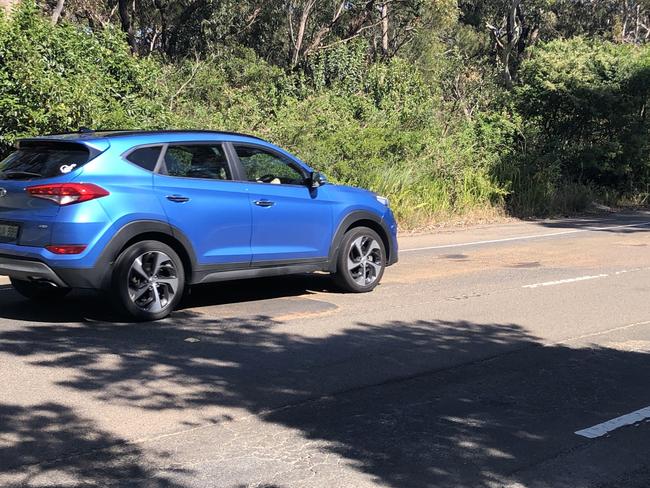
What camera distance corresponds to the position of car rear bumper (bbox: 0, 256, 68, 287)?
23.3 ft

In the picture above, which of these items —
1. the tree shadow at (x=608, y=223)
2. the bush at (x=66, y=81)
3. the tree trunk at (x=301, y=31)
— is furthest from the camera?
the tree trunk at (x=301, y=31)

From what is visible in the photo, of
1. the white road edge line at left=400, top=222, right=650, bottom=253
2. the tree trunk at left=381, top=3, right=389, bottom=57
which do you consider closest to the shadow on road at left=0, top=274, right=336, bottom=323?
the white road edge line at left=400, top=222, right=650, bottom=253

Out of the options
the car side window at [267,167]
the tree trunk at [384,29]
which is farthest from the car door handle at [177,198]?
the tree trunk at [384,29]

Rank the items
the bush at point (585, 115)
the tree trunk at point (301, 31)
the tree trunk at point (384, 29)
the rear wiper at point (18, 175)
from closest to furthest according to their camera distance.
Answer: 1. the rear wiper at point (18, 175)
2. the bush at point (585, 115)
3. the tree trunk at point (301, 31)
4. the tree trunk at point (384, 29)

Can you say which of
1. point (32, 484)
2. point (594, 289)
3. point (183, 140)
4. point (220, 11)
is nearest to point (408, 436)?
point (32, 484)

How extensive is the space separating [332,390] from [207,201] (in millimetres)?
2861

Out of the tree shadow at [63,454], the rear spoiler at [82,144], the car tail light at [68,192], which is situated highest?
the rear spoiler at [82,144]

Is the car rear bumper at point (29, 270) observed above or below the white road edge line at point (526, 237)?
above

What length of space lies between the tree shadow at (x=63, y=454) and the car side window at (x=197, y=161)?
131 inches

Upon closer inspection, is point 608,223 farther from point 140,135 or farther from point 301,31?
point 301,31

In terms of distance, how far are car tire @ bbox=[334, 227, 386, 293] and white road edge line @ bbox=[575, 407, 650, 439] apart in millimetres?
4314

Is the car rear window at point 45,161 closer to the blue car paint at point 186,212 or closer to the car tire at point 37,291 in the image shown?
the blue car paint at point 186,212

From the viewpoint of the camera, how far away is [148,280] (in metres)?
7.51

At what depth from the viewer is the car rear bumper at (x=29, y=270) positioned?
7.10 metres
